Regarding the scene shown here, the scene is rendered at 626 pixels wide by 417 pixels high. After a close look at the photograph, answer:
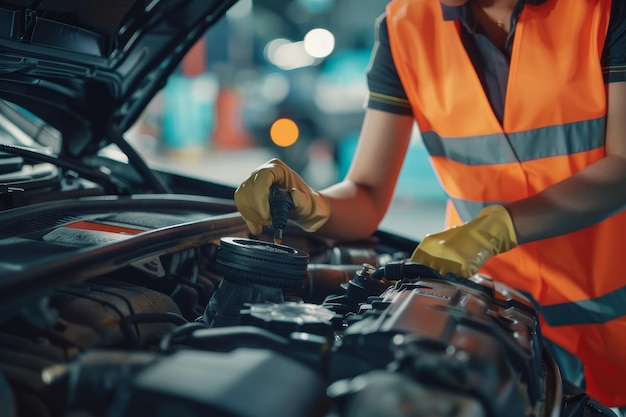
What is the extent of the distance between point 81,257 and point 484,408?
24.9 inches

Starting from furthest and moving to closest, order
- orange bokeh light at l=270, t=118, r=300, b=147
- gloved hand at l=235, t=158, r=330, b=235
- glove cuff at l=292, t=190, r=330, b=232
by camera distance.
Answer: orange bokeh light at l=270, t=118, r=300, b=147 → glove cuff at l=292, t=190, r=330, b=232 → gloved hand at l=235, t=158, r=330, b=235

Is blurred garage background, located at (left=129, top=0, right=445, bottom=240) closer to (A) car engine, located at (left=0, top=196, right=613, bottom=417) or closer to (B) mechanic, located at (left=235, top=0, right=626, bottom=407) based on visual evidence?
(B) mechanic, located at (left=235, top=0, right=626, bottom=407)

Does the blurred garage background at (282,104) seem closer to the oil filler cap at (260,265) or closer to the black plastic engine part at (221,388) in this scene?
the oil filler cap at (260,265)

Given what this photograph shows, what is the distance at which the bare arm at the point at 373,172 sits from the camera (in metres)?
1.77

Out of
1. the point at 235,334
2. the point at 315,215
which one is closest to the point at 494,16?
the point at 315,215

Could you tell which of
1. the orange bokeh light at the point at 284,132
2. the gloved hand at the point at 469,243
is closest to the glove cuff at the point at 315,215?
the gloved hand at the point at 469,243

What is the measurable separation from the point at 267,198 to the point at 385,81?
1.75 feet

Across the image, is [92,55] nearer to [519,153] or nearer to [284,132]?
[519,153]

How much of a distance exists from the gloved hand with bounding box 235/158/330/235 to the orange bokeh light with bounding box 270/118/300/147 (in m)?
4.95

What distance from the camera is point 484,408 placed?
0.78 metres

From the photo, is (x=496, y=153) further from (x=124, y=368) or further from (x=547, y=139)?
(x=124, y=368)

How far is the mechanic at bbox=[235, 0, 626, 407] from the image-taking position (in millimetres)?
1472

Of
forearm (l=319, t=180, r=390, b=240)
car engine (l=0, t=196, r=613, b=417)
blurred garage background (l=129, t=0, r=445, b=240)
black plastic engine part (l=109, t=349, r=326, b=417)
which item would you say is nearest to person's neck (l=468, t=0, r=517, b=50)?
forearm (l=319, t=180, r=390, b=240)

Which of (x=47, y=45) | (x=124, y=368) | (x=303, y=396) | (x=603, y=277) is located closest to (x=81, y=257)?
(x=124, y=368)
